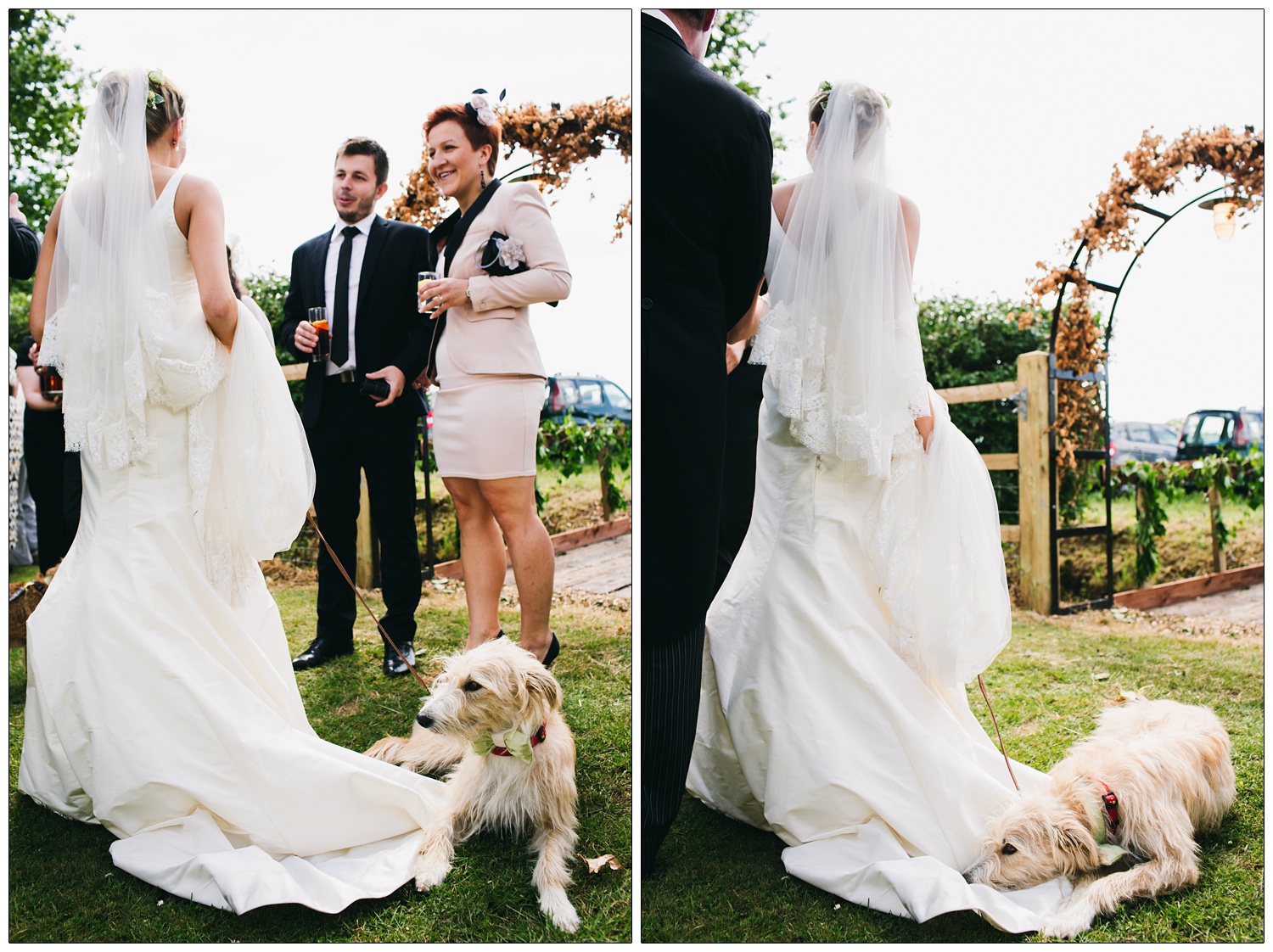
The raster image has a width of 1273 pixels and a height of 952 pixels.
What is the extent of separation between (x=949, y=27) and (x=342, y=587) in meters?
3.14

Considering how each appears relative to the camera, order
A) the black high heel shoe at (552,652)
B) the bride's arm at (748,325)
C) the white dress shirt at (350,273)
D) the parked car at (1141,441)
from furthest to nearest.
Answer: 1. the parked car at (1141,441)
2. the white dress shirt at (350,273)
3. the black high heel shoe at (552,652)
4. the bride's arm at (748,325)

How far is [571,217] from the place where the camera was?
7.48ft

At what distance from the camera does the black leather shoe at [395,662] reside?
9.60 ft

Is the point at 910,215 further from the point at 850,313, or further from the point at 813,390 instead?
the point at 813,390

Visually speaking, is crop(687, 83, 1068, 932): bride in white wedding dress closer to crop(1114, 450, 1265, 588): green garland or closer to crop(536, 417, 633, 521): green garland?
crop(536, 417, 633, 521): green garland

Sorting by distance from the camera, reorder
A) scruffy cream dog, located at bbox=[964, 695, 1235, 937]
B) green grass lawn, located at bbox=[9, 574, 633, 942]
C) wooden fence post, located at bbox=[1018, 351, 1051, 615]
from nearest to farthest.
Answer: green grass lawn, located at bbox=[9, 574, 633, 942] < scruffy cream dog, located at bbox=[964, 695, 1235, 937] < wooden fence post, located at bbox=[1018, 351, 1051, 615]

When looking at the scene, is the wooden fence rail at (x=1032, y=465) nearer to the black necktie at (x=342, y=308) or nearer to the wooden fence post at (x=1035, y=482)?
the wooden fence post at (x=1035, y=482)

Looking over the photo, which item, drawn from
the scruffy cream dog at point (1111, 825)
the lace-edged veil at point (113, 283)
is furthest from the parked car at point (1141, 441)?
the lace-edged veil at point (113, 283)

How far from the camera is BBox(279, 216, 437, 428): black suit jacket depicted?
9.48ft

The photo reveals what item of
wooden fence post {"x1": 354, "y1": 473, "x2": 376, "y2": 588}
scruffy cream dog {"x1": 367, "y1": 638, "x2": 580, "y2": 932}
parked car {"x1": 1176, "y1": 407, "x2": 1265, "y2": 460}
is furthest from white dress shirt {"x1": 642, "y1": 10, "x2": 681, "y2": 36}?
parked car {"x1": 1176, "y1": 407, "x2": 1265, "y2": 460}

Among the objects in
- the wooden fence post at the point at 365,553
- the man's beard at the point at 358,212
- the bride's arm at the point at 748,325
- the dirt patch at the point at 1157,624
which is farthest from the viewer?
the dirt patch at the point at 1157,624

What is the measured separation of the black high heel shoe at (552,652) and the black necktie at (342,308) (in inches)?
59.5

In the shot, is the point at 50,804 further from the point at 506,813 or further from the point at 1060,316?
the point at 1060,316

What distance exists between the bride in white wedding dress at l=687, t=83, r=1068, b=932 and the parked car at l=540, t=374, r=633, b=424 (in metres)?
0.50
